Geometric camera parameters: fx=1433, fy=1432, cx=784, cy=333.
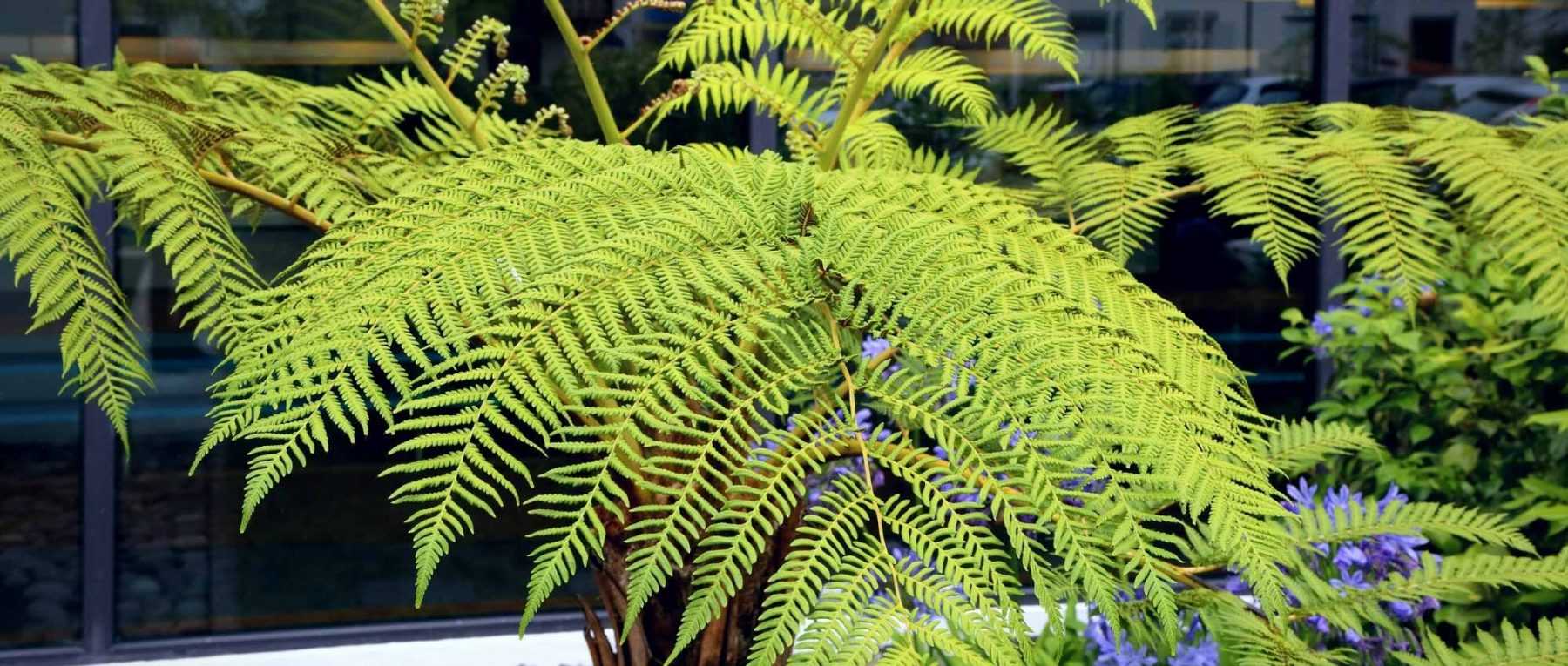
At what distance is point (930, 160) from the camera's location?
205 cm

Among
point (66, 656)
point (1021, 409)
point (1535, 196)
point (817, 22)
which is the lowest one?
point (66, 656)

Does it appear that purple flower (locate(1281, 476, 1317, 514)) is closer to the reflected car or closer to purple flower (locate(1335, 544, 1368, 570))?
purple flower (locate(1335, 544, 1368, 570))

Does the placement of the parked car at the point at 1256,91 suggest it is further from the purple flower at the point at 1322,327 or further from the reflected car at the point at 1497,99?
the purple flower at the point at 1322,327

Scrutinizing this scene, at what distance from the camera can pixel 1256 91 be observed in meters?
4.49

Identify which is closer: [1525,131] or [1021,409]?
[1021,409]

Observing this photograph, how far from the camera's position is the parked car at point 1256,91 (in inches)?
175

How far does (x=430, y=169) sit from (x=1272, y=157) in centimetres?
98

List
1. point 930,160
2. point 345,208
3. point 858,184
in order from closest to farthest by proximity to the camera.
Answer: point 858,184 → point 345,208 → point 930,160

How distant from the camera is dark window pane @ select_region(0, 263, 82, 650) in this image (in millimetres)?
3814

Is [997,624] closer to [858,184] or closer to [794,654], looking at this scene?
[794,654]

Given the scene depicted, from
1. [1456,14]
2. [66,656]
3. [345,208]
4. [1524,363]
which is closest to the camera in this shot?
[345,208]

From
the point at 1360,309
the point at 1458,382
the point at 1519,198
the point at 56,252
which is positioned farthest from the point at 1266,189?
the point at 1360,309

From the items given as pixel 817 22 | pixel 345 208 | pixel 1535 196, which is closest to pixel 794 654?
pixel 345 208

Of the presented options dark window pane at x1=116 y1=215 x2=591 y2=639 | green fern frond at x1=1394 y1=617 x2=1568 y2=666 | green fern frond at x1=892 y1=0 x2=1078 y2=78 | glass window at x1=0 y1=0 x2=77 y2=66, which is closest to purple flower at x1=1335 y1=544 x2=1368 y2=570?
green fern frond at x1=1394 y1=617 x2=1568 y2=666
